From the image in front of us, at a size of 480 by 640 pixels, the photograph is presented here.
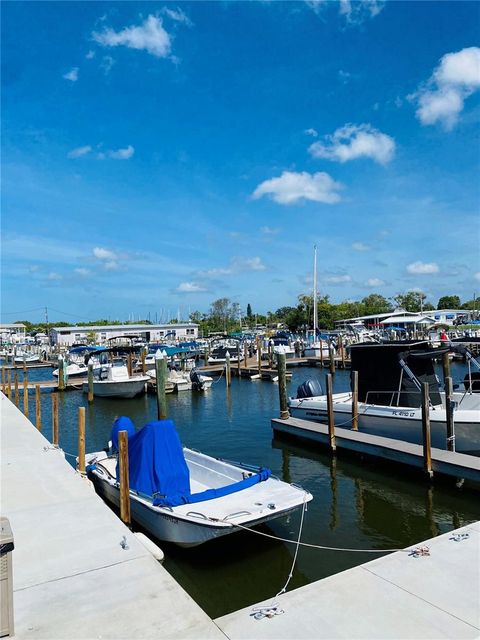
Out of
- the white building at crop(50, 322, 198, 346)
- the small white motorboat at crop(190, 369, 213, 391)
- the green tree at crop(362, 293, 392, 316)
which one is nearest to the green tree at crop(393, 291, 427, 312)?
the green tree at crop(362, 293, 392, 316)

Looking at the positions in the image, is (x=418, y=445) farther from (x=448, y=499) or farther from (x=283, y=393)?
(x=283, y=393)

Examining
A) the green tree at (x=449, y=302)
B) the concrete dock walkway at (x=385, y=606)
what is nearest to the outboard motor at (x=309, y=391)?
the concrete dock walkway at (x=385, y=606)

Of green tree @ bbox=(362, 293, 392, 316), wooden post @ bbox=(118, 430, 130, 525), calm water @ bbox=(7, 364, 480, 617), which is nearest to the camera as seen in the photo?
calm water @ bbox=(7, 364, 480, 617)

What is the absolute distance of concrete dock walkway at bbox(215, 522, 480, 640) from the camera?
505 centimetres

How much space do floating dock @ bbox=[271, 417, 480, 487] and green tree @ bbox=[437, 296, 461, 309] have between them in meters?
131

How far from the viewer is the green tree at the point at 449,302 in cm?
13712

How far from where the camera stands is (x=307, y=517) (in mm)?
11172

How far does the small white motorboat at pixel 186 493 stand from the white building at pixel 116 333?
79627 millimetres

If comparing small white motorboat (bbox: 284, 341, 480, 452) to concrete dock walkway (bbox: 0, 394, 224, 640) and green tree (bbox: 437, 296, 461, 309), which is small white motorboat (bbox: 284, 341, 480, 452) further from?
green tree (bbox: 437, 296, 461, 309)

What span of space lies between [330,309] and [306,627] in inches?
3881

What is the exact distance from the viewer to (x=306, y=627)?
16.8ft

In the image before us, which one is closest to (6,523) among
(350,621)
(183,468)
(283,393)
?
(350,621)

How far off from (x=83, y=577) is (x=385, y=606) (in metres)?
3.68

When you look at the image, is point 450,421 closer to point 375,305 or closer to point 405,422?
point 405,422
